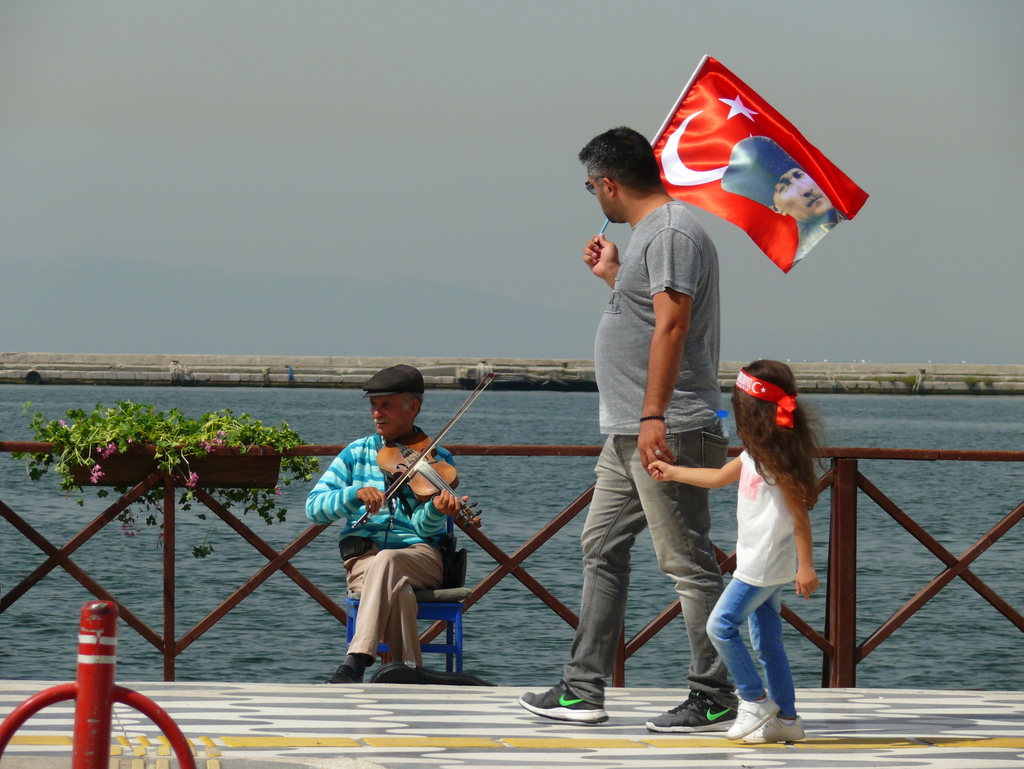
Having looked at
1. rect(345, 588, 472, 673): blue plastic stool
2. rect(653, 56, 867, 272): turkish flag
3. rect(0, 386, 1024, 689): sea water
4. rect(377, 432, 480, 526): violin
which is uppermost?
rect(653, 56, 867, 272): turkish flag

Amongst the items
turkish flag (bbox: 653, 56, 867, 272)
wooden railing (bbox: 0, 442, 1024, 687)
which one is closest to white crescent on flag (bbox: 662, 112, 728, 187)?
turkish flag (bbox: 653, 56, 867, 272)

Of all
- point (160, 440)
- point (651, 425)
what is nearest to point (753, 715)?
point (651, 425)

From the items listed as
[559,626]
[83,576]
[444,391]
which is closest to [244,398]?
[444,391]

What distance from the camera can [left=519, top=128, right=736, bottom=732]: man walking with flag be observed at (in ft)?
12.0

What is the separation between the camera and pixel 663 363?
3.62 metres

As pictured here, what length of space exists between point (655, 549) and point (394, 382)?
149 cm

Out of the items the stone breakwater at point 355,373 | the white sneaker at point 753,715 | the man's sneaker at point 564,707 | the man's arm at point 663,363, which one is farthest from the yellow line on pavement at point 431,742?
the stone breakwater at point 355,373

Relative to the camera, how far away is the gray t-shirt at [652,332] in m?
3.74

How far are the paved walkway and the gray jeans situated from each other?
195mm

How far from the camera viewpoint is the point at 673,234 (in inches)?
146

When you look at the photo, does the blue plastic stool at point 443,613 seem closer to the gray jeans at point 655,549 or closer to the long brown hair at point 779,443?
the gray jeans at point 655,549

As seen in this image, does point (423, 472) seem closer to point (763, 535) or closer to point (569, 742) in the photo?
point (569, 742)

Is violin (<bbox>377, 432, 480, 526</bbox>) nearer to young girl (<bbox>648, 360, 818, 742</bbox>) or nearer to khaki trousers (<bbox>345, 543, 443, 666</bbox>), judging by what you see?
khaki trousers (<bbox>345, 543, 443, 666</bbox>)

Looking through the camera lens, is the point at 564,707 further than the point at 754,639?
Yes
